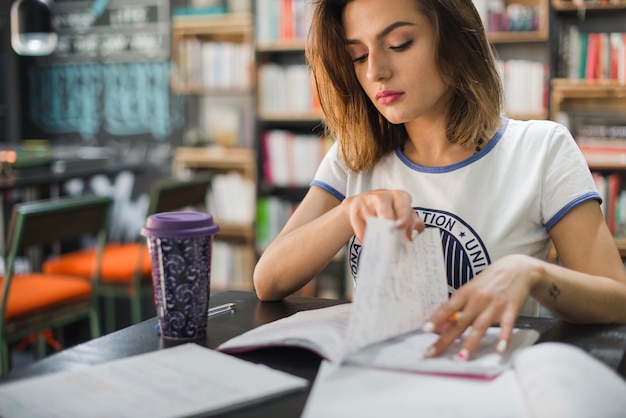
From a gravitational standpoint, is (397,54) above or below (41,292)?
above

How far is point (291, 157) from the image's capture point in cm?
404

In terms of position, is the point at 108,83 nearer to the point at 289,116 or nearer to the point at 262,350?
the point at 289,116

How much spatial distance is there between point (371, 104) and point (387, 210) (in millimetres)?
551

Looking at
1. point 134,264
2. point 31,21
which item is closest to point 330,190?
point 134,264

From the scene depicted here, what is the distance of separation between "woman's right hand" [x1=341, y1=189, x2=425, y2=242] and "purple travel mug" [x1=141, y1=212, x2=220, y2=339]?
21 cm

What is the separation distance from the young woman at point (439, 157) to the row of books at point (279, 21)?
97.2 inches

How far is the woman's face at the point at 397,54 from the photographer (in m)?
1.31

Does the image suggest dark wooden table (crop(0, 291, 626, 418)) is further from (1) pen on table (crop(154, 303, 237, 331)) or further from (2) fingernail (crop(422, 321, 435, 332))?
(2) fingernail (crop(422, 321, 435, 332))

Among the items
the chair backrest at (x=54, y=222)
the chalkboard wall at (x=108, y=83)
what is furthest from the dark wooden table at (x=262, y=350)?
the chalkboard wall at (x=108, y=83)

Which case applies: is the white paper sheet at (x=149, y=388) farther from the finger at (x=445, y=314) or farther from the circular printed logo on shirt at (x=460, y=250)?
the circular printed logo on shirt at (x=460, y=250)

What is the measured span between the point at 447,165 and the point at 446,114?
108 mm

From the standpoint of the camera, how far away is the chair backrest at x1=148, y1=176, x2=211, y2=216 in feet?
10.2

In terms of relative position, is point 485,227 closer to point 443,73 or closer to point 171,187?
point 443,73

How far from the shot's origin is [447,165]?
1453 mm
